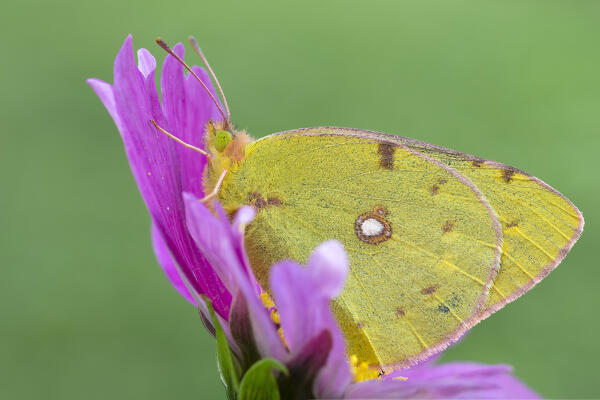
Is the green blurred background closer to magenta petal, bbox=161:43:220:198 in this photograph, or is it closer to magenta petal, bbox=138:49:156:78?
magenta petal, bbox=161:43:220:198

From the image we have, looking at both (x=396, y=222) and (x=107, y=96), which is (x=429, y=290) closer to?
(x=396, y=222)

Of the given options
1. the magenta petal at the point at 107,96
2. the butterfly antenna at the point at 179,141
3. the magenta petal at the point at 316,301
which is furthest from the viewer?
the butterfly antenna at the point at 179,141

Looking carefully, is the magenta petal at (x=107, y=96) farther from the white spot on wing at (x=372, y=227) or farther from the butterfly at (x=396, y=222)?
the white spot on wing at (x=372, y=227)

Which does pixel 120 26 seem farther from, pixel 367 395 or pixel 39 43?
pixel 367 395

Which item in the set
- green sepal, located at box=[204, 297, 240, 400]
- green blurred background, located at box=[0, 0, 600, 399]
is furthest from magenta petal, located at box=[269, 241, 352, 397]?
green blurred background, located at box=[0, 0, 600, 399]

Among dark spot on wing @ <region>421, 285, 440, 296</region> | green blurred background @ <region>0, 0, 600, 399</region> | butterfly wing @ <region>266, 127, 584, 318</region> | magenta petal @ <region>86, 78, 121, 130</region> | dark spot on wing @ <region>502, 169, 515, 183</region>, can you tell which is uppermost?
magenta petal @ <region>86, 78, 121, 130</region>

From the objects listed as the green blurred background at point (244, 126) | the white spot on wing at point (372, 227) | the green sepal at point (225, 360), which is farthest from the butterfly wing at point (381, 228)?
the green blurred background at point (244, 126)
